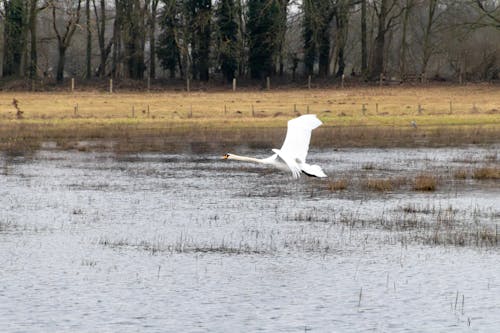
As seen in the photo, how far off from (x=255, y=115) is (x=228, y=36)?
2003 cm

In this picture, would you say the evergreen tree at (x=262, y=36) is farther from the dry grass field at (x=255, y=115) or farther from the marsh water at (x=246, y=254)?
the marsh water at (x=246, y=254)

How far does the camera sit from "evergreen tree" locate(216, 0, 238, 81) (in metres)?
75.9

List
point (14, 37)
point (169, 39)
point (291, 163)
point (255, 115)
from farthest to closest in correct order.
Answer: point (169, 39)
point (14, 37)
point (255, 115)
point (291, 163)

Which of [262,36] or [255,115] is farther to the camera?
[262,36]

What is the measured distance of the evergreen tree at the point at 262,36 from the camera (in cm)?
7512

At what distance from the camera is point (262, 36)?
76.4 m

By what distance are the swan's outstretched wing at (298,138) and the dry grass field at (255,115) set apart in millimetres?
22673

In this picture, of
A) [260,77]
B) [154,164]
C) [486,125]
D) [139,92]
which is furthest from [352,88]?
[154,164]

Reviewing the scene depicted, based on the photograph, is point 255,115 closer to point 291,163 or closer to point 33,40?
point 33,40

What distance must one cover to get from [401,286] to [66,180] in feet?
54.0

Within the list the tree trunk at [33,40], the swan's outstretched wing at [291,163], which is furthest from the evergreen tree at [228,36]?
the swan's outstretched wing at [291,163]

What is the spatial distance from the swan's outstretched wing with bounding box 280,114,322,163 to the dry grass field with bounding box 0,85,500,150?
2267 cm

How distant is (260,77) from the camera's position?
7744 centimetres

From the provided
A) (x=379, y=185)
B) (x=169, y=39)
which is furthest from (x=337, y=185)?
(x=169, y=39)
